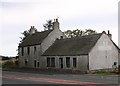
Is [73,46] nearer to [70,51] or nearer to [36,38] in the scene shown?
[70,51]

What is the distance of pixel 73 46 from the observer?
53688mm

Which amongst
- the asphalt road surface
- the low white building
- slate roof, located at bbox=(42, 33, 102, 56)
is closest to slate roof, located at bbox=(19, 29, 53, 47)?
the low white building

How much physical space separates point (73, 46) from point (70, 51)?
6.34 feet

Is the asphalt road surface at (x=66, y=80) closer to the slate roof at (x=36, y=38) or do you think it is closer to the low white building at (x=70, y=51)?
the low white building at (x=70, y=51)

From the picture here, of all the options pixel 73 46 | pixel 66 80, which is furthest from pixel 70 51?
pixel 66 80

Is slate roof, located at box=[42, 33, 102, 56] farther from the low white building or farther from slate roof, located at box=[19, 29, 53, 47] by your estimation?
slate roof, located at box=[19, 29, 53, 47]

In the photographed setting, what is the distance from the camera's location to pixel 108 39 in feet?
170

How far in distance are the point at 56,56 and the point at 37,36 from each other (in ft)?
41.0

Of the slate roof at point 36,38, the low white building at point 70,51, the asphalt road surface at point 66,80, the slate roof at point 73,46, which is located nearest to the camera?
the asphalt road surface at point 66,80

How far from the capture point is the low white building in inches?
1914

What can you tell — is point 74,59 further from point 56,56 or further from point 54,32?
point 54,32

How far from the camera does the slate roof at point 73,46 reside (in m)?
49.6

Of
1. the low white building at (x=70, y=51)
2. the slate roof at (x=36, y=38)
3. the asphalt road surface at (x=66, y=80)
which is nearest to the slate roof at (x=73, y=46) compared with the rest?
the low white building at (x=70, y=51)

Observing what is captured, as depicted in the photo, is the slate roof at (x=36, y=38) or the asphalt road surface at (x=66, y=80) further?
the slate roof at (x=36, y=38)
